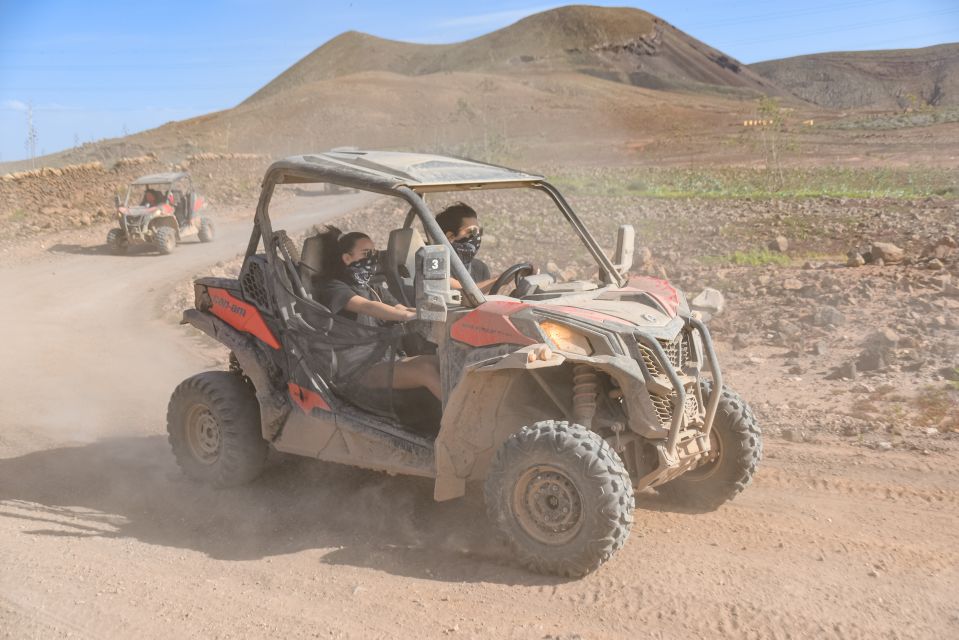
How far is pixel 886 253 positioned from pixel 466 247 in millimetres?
9044

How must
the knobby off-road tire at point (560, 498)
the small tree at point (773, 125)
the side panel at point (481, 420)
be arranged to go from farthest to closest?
the small tree at point (773, 125), the side panel at point (481, 420), the knobby off-road tire at point (560, 498)

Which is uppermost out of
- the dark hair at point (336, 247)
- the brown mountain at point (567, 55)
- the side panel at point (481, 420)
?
the brown mountain at point (567, 55)

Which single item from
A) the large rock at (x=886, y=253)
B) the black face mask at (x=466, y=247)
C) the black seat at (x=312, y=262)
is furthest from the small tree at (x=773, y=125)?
the black seat at (x=312, y=262)

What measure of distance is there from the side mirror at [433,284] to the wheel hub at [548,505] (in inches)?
38.5

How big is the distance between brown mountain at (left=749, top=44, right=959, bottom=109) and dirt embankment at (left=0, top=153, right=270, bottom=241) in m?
87.2

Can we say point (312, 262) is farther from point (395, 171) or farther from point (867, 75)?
point (867, 75)

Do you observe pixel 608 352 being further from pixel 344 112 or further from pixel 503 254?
pixel 344 112

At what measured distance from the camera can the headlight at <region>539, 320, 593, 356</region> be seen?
4.96m

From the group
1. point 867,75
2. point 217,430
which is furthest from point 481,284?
point 867,75

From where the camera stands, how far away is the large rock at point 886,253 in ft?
44.1

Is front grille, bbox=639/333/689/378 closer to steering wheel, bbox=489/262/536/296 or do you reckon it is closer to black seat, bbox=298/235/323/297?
steering wheel, bbox=489/262/536/296

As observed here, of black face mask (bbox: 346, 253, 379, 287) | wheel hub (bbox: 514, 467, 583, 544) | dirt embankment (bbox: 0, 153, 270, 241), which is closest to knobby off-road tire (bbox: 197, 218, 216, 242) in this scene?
dirt embankment (bbox: 0, 153, 270, 241)

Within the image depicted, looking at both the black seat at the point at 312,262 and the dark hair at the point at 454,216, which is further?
the dark hair at the point at 454,216

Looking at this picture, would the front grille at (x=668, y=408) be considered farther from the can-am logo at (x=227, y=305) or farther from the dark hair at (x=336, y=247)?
the can-am logo at (x=227, y=305)
